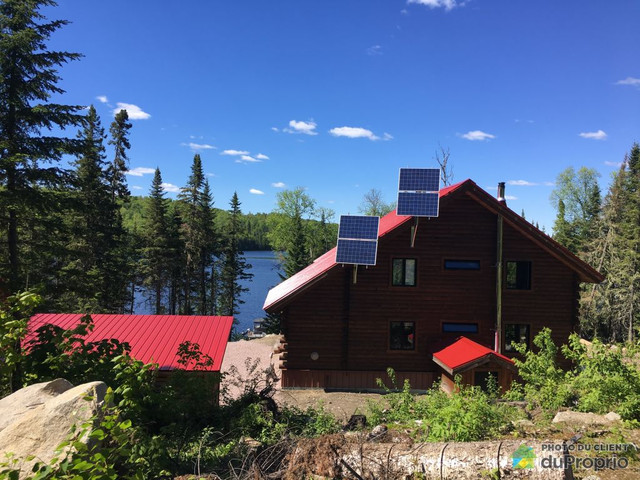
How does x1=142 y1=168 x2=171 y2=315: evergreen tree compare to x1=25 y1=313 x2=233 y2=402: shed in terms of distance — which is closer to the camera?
x1=25 y1=313 x2=233 y2=402: shed

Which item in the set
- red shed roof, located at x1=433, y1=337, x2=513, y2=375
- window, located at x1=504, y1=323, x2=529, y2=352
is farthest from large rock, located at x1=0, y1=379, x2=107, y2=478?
window, located at x1=504, y1=323, x2=529, y2=352

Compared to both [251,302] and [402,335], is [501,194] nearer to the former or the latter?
[402,335]

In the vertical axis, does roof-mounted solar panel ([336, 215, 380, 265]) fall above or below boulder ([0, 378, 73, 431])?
above

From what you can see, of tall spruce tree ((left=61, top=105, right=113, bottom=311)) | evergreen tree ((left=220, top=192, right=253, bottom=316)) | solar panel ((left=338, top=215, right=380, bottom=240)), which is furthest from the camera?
evergreen tree ((left=220, top=192, right=253, bottom=316))

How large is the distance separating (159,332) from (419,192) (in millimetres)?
12400

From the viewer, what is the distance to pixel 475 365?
14.9m

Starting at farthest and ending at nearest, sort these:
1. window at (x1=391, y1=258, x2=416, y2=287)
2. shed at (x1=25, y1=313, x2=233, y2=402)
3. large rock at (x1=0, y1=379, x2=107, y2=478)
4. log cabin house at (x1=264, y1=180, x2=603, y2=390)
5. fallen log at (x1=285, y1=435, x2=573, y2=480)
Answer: window at (x1=391, y1=258, x2=416, y2=287)
log cabin house at (x1=264, y1=180, x2=603, y2=390)
shed at (x1=25, y1=313, x2=233, y2=402)
fallen log at (x1=285, y1=435, x2=573, y2=480)
large rock at (x1=0, y1=379, x2=107, y2=478)

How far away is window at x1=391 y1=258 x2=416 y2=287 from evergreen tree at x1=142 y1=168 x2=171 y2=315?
90.4 ft

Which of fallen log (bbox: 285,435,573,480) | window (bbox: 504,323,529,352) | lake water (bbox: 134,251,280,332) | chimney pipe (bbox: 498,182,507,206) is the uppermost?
chimney pipe (bbox: 498,182,507,206)

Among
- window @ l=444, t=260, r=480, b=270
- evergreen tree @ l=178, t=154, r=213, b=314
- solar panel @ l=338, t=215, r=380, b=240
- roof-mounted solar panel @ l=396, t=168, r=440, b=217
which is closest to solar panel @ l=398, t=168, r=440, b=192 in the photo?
roof-mounted solar panel @ l=396, t=168, r=440, b=217

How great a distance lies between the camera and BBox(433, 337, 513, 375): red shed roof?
48.8 ft

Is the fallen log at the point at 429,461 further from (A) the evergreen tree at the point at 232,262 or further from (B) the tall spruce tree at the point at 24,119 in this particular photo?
(A) the evergreen tree at the point at 232,262

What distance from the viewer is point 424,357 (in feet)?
58.3

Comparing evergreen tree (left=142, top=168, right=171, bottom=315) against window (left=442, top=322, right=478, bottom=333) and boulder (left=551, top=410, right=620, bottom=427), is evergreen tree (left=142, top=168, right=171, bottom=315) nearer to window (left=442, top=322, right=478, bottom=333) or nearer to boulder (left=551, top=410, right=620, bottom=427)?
window (left=442, top=322, right=478, bottom=333)
